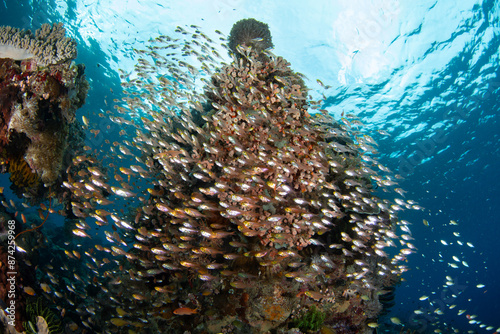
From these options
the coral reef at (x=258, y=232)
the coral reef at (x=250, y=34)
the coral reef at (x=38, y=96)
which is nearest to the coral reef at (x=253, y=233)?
the coral reef at (x=258, y=232)

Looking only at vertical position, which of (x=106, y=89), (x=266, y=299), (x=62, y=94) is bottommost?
(x=266, y=299)

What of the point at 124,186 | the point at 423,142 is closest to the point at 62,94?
the point at 124,186

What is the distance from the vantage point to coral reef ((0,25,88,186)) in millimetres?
7070

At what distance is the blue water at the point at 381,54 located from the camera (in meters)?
14.1

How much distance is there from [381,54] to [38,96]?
736 inches

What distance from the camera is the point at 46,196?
8.82 m

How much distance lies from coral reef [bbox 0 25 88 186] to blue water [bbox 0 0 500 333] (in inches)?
111

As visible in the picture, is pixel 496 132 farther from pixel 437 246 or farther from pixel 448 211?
pixel 437 246

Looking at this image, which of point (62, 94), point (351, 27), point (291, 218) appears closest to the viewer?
point (291, 218)

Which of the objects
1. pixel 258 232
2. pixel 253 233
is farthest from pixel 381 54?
pixel 253 233

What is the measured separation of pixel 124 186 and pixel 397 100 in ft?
70.7

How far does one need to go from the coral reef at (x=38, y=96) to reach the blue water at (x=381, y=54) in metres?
2.82

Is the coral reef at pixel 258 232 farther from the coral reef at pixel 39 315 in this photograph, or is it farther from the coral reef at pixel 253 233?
the coral reef at pixel 39 315

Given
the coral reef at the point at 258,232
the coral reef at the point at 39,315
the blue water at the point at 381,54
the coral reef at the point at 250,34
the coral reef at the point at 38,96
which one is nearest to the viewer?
the coral reef at the point at 258,232
